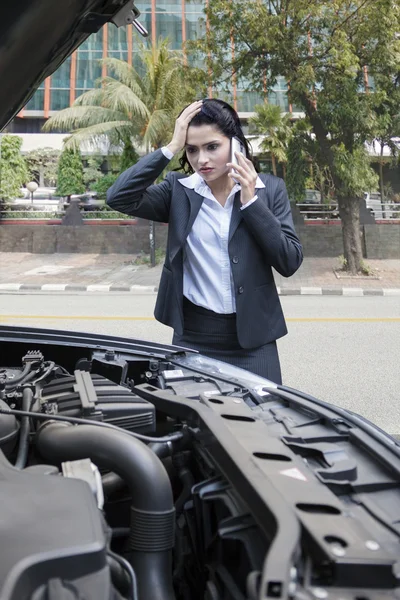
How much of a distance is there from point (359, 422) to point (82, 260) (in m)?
16.4

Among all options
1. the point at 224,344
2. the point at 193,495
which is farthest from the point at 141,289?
the point at 193,495

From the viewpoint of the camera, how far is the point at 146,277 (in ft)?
49.6

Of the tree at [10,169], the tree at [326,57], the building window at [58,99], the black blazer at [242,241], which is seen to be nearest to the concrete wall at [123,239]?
the tree at [10,169]

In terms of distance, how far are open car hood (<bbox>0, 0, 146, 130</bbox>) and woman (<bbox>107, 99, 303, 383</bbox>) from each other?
0.57m

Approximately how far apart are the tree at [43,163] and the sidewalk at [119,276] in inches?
563

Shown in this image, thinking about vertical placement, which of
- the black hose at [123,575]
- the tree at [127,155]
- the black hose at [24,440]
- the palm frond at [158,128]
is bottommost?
the black hose at [123,575]

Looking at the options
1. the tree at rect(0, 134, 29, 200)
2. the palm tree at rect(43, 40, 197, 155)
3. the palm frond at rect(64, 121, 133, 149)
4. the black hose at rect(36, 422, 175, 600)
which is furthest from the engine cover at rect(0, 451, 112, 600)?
the tree at rect(0, 134, 29, 200)

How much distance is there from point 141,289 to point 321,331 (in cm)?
597

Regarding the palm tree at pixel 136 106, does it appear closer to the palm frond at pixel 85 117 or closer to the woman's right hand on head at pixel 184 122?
the palm frond at pixel 85 117

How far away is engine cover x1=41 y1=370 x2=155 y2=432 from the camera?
2006mm

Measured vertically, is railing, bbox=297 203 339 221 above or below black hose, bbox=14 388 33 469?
above

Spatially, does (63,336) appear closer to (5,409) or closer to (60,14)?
(5,409)

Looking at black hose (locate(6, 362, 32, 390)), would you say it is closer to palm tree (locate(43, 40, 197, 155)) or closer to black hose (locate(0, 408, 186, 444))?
black hose (locate(0, 408, 186, 444))

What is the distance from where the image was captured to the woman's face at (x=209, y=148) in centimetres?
254
